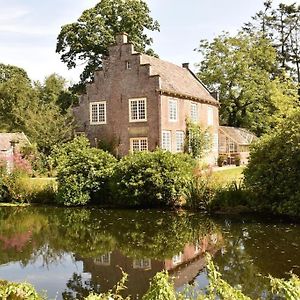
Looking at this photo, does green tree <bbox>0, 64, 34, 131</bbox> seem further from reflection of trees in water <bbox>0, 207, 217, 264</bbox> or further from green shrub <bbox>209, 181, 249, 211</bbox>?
green shrub <bbox>209, 181, 249, 211</bbox>

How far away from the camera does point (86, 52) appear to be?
4616cm

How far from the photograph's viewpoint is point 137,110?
109 feet

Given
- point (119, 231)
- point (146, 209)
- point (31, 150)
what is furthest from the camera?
point (31, 150)

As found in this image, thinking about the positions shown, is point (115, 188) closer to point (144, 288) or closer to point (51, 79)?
point (144, 288)

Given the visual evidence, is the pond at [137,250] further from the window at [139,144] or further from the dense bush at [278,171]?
the window at [139,144]

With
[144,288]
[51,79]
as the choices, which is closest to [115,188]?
[144,288]

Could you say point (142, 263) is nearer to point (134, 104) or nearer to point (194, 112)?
point (134, 104)

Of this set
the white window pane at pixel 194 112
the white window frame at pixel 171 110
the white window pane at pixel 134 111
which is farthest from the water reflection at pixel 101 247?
the white window pane at pixel 194 112

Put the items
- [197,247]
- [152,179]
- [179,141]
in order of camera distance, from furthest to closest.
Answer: [179,141], [152,179], [197,247]

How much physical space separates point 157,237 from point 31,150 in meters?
20.0

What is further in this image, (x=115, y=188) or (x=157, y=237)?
(x=115, y=188)

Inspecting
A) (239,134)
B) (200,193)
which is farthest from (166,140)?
(200,193)

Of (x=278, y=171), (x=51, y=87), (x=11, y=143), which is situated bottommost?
(x=278, y=171)

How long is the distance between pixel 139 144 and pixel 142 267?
882 inches
